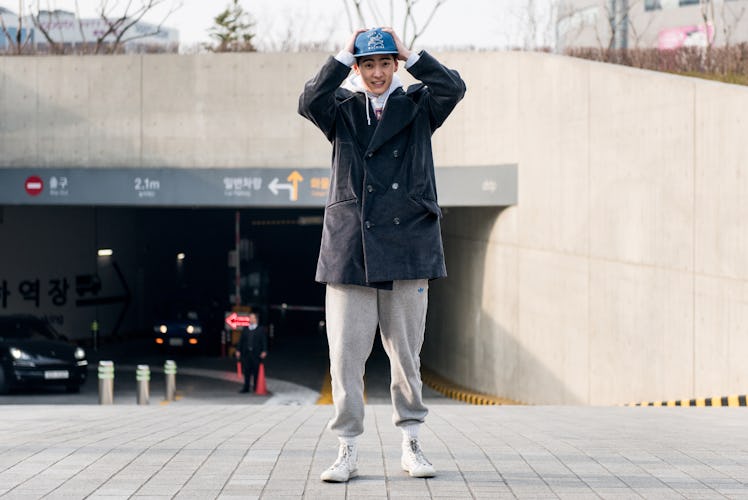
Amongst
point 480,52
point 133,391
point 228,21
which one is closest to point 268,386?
point 133,391

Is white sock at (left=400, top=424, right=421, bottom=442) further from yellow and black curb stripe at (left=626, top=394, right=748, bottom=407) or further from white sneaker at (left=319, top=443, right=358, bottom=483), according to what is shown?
yellow and black curb stripe at (left=626, top=394, right=748, bottom=407)

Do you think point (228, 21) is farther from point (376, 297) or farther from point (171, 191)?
point (376, 297)

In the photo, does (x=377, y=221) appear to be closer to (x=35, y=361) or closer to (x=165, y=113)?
(x=35, y=361)

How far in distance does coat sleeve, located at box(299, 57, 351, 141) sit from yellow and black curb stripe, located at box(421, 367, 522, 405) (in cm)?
1497

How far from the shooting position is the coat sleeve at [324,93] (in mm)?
5070

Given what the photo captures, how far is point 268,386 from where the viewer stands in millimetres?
23562

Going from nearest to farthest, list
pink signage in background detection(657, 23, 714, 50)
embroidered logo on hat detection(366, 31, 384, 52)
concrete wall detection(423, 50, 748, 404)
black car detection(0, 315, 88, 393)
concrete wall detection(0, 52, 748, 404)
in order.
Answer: embroidered logo on hat detection(366, 31, 384, 52) → concrete wall detection(423, 50, 748, 404) → concrete wall detection(0, 52, 748, 404) → black car detection(0, 315, 88, 393) → pink signage in background detection(657, 23, 714, 50)

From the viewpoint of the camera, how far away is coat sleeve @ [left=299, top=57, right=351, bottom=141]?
16.6 feet

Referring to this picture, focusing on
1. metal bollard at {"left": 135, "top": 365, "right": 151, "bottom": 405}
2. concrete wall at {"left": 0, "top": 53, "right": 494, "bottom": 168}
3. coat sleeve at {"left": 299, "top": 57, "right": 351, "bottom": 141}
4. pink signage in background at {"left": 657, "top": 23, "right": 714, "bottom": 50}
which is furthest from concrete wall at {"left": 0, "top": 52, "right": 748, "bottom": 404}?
pink signage in background at {"left": 657, "top": 23, "right": 714, "bottom": 50}

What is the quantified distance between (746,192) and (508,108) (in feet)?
27.8

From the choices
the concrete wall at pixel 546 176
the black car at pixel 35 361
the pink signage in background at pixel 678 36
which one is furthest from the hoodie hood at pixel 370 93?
the pink signage in background at pixel 678 36

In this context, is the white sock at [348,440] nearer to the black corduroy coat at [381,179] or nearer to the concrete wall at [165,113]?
the black corduroy coat at [381,179]

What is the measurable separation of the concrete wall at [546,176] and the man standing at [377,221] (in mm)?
8399

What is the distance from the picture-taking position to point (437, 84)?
5.17m
